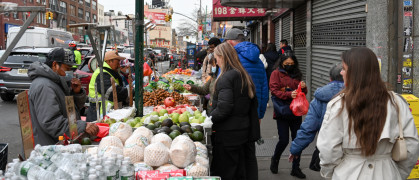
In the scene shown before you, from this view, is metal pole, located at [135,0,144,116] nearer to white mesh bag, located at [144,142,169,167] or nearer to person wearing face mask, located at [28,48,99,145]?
person wearing face mask, located at [28,48,99,145]

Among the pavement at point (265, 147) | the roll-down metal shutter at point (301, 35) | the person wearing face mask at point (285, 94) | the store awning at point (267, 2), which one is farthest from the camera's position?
the roll-down metal shutter at point (301, 35)

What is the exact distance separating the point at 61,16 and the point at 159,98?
64.8 m

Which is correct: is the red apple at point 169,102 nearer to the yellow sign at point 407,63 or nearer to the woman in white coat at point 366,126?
the yellow sign at point 407,63

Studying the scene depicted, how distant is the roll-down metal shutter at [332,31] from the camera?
8380 mm

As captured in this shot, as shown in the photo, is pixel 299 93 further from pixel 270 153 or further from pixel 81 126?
pixel 81 126

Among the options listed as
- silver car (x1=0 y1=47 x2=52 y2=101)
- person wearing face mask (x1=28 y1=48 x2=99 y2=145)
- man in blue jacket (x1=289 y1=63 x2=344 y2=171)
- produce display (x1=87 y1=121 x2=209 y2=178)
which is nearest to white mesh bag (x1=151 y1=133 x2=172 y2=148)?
produce display (x1=87 y1=121 x2=209 y2=178)

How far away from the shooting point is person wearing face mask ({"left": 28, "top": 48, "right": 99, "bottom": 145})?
152 inches

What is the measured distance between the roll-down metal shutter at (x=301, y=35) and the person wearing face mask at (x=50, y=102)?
33.8 feet

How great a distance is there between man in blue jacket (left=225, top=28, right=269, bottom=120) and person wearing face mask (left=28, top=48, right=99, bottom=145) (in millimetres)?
2189

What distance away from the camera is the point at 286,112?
19.2 feet

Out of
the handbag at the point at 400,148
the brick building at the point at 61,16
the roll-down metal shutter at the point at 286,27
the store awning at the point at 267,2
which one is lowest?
the handbag at the point at 400,148

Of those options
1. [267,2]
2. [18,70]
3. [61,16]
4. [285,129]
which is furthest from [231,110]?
[61,16]

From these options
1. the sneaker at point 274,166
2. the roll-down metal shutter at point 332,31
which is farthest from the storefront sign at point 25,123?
the roll-down metal shutter at point 332,31

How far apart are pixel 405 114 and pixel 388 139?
0.21m
